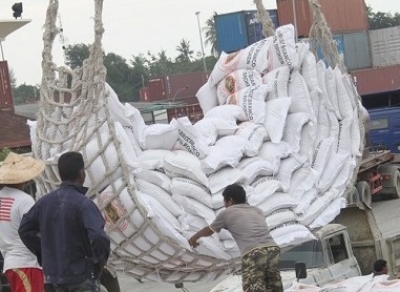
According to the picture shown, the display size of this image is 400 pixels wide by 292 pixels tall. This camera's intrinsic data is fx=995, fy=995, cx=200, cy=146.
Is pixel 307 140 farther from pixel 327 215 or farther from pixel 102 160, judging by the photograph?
pixel 102 160

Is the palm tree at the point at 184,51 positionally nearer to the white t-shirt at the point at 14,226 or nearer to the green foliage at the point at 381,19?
the green foliage at the point at 381,19

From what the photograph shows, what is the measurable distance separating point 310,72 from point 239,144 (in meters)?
1.53

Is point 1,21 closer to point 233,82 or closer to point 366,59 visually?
point 233,82

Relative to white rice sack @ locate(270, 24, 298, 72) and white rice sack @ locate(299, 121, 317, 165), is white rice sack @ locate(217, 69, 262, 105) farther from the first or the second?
white rice sack @ locate(299, 121, 317, 165)

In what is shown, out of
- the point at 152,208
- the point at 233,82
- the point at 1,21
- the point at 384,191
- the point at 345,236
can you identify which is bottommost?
the point at 384,191

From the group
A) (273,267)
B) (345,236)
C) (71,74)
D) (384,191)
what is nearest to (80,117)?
(71,74)

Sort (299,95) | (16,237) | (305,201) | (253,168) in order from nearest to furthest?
(16,237) < (253,168) < (305,201) < (299,95)

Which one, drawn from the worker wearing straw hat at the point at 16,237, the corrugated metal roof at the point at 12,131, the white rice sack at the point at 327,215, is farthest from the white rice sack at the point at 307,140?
the corrugated metal roof at the point at 12,131

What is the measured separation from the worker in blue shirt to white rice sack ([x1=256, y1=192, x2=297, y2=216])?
239 centimetres

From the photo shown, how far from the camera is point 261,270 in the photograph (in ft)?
21.9

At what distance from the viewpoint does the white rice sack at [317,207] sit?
815 centimetres

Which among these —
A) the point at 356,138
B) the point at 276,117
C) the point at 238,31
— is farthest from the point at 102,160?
the point at 238,31

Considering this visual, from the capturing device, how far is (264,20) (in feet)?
32.7

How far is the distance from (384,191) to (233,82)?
1315 centimetres
